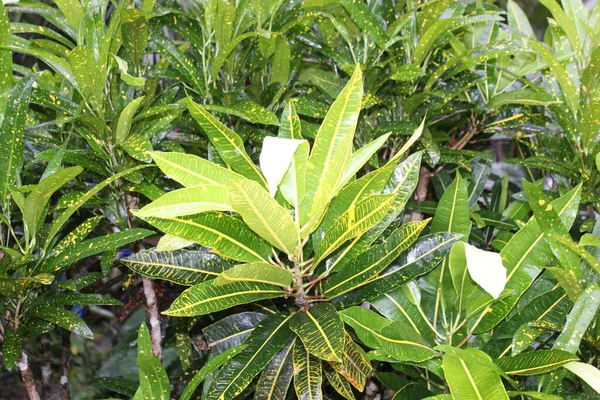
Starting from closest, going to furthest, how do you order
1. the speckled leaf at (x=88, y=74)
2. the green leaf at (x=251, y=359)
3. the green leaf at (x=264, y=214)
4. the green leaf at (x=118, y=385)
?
the green leaf at (x=264, y=214) → the green leaf at (x=251, y=359) → the speckled leaf at (x=88, y=74) → the green leaf at (x=118, y=385)

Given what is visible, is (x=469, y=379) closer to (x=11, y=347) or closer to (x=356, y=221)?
(x=356, y=221)

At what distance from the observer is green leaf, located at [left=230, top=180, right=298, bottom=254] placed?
71 centimetres

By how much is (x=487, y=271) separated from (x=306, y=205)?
0.24m

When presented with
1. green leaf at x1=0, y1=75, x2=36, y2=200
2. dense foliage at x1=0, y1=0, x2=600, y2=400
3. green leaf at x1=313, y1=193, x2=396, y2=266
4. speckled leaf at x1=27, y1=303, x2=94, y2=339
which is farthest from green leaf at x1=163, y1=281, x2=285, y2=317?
green leaf at x1=0, y1=75, x2=36, y2=200

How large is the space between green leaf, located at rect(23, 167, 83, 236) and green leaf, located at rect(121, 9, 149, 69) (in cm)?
28

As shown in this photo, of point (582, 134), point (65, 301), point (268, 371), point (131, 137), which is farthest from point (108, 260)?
point (582, 134)

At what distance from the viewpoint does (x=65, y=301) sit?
3.39 ft

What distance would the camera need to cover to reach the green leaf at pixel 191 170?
2.61ft

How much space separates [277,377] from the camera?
91 cm

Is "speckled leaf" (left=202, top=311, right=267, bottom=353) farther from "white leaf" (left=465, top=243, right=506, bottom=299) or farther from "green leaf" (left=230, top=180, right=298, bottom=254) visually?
"white leaf" (left=465, top=243, right=506, bottom=299)

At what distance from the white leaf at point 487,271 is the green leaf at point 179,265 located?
0.34 metres

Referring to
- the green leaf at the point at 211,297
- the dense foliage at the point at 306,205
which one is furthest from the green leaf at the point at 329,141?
the green leaf at the point at 211,297

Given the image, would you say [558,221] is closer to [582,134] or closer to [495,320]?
[495,320]

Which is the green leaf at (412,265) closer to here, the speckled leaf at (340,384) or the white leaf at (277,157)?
the speckled leaf at (340,384)
